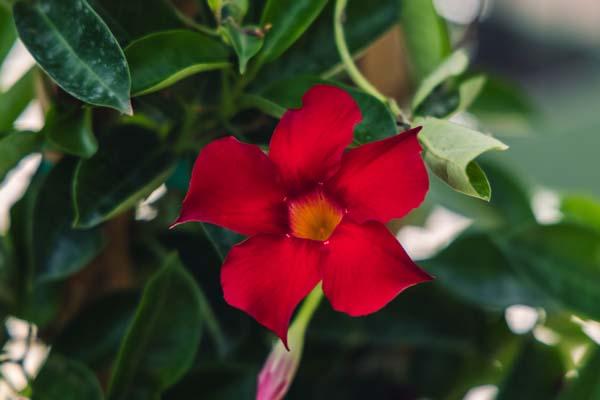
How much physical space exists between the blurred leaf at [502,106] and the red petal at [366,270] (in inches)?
16.4

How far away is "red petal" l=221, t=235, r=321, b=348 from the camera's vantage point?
0.36 meters

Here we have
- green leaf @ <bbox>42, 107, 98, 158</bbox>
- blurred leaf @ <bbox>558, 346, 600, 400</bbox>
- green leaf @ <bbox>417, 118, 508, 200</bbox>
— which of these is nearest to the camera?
green leaf @ <bbox>417, 118, 508, 200</bbox>

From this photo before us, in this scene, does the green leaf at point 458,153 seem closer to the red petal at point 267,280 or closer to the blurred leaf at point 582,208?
the red petal at point 267,280

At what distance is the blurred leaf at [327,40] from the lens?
486mm

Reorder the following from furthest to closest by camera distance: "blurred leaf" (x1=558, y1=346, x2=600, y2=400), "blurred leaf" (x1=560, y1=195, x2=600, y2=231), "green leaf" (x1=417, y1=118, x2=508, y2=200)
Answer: "blurred leaf" (x1=560, y1=195, x2=600, y2=231) < "blurred leaf" (x1=558, y1=346, x2=600, y2=400) < "green leaf" (x1=417, y1=118, x2=508, y2=200)

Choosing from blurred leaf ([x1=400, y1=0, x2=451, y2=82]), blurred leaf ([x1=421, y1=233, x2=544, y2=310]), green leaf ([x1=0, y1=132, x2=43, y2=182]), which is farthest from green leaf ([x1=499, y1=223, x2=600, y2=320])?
green leaf ([x1=0, y1=132, x2=43, y2=182])

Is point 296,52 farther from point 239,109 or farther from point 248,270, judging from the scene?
point 248,270

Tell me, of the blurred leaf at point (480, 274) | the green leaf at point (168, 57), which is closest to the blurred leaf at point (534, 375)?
the blurred leaf at point (480, 274)

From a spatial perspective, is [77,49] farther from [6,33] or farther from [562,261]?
[562,261]

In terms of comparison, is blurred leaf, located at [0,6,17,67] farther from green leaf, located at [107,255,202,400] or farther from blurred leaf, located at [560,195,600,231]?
blurred leaf, located at [560,195,600,231]

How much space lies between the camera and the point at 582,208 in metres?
0.69

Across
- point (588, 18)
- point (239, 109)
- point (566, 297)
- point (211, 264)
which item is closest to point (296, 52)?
point (239, 109)

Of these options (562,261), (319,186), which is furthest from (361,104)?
(562,261)

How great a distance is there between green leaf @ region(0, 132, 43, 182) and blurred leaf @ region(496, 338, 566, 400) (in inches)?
14.6
